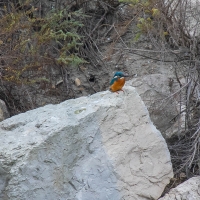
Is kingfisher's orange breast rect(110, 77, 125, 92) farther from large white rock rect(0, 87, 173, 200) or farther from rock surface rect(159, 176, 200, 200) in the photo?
rock surface rect(159, 176, 200, 200)

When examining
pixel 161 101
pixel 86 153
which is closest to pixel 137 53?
pixel 161 101

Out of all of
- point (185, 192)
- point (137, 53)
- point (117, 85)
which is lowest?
point (185, 192)

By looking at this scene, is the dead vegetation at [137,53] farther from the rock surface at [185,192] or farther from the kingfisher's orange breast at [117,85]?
the kingfisher's orange breast at [117,85]

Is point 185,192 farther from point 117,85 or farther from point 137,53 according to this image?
point 137,53

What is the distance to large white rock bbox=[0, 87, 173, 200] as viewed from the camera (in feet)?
12.6

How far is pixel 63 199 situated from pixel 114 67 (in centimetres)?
352

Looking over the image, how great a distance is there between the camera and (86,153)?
4.06 m

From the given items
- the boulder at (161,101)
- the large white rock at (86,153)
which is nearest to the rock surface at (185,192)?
the large white rock at (86,153)

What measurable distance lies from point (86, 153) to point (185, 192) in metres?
0.99

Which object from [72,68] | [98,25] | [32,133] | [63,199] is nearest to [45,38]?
[72,68]

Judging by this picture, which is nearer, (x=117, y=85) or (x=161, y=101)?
(x=117, y=85)

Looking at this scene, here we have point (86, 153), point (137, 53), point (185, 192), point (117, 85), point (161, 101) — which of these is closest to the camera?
point (86, 153)

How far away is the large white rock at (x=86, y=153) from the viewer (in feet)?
12.6

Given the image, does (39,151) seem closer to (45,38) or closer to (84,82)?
(45,38)
